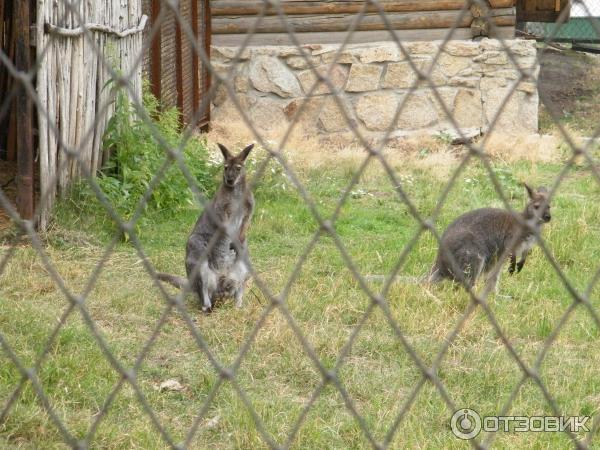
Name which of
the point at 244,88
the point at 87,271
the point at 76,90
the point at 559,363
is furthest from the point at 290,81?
the point at 559,363

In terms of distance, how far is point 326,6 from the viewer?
12812mm

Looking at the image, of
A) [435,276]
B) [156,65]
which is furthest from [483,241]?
[156,65]

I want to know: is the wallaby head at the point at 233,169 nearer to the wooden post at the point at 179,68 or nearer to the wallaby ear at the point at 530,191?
the wallaby ear at the point at 530,191

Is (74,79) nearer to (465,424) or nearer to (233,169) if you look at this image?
(233,169)

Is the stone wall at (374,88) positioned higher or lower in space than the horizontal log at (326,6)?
lower

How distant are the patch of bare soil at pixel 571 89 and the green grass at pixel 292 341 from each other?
541 cm

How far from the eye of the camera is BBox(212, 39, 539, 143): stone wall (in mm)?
12742

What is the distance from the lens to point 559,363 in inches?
234

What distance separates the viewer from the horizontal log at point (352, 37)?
12797mm

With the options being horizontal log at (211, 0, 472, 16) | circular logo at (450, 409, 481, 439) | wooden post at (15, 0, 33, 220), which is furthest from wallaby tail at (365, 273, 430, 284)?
horizontal log at (211, 0, 472, 16)

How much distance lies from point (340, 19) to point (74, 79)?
538 cm

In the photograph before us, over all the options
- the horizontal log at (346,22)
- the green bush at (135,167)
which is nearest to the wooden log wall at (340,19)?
the horizontal log at (346,22)

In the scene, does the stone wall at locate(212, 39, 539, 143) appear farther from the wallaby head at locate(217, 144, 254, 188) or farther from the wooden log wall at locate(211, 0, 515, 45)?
the wallaby head at locate(217, 144, 254, 188)

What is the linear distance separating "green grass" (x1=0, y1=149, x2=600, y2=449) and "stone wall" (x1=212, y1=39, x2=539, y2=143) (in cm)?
362
